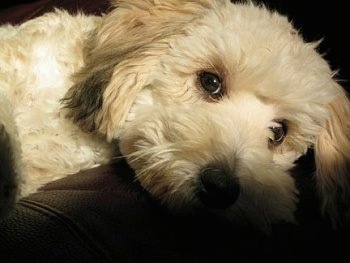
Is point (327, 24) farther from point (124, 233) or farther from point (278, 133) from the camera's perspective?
point (124, 233)

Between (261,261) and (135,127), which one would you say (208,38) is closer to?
(135,127)

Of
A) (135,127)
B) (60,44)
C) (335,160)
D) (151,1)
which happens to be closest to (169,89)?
(135,127)

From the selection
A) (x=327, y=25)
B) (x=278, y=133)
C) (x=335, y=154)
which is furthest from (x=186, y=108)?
(x=327, y=25)

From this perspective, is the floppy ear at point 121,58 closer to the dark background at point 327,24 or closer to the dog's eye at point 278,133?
the dog's eye at point 278,133

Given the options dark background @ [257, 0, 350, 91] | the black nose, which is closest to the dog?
the black nose

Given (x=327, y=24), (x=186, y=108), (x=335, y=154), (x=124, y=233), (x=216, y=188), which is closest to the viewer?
(x=124, y=233)

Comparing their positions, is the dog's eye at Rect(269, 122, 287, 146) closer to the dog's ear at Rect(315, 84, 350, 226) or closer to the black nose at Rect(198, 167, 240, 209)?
the dog's ear at Rect(315, 84, 350, 226)

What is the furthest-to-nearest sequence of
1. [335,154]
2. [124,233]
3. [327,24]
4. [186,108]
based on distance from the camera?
[327,24], [335,154], [186,108], [124,233]
